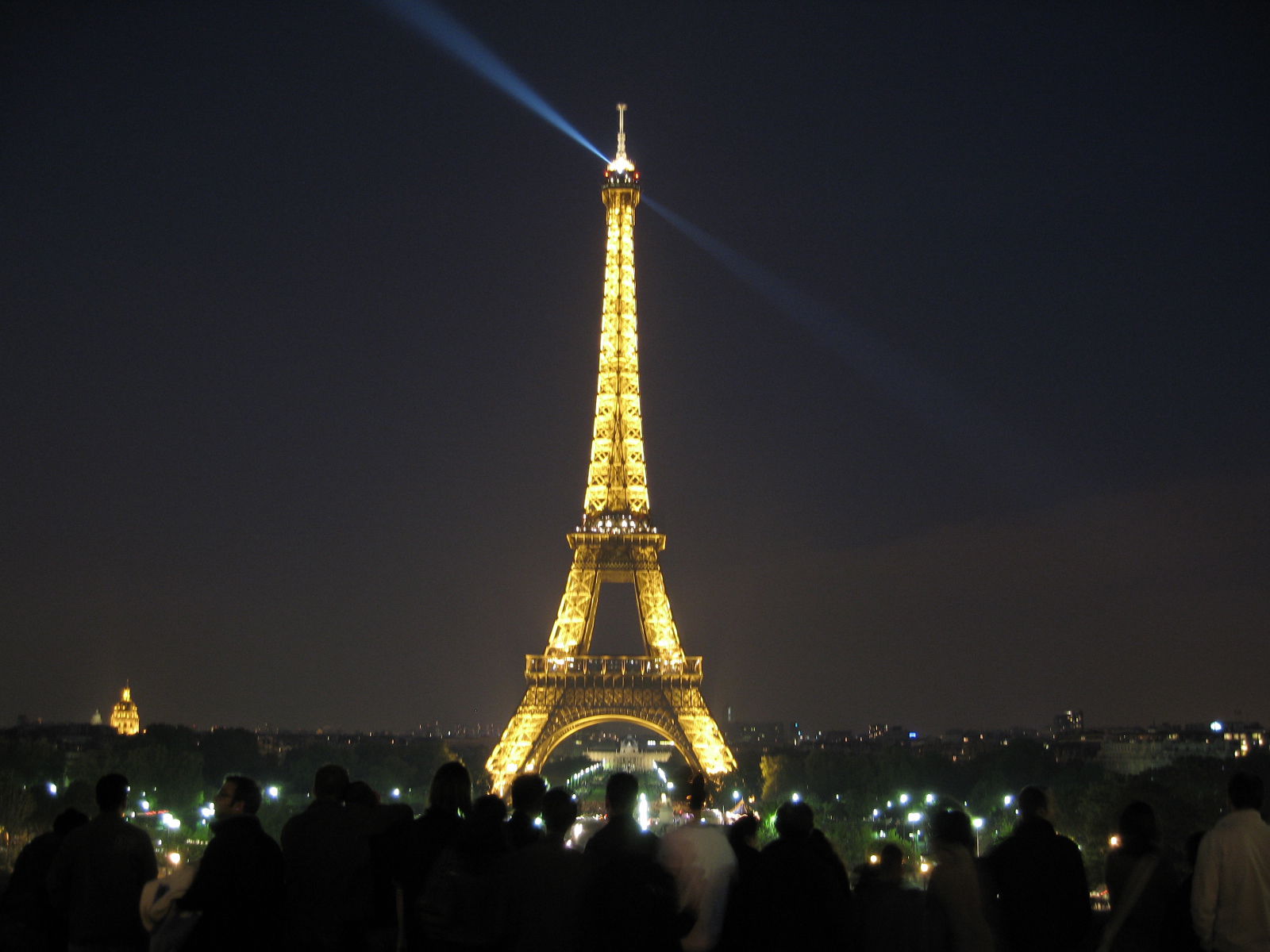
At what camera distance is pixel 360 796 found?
11.8 meters

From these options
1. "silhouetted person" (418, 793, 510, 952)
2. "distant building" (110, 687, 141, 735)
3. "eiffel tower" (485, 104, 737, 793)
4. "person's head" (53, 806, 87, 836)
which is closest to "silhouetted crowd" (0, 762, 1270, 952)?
"silhouetted person" (418, 793, 510, 952)

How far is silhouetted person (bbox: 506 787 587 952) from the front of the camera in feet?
31.2

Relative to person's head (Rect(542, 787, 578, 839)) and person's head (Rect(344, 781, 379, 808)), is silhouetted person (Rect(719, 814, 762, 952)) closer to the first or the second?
person's head (Rect(542, 787, 578, 839))

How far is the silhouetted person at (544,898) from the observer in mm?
9508

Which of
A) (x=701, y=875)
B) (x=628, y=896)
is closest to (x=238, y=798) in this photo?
(x=628, y=896)

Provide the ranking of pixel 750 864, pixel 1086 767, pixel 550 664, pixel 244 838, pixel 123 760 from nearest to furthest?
pixel 244 838, pixel 750 864, pixel 550 664, pixel 123 760, pixel 1086 767

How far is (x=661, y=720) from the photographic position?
219ft

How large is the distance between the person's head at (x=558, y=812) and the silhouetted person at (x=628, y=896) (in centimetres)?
26

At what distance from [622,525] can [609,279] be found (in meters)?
10.5

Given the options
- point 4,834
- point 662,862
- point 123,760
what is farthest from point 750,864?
point 123,760

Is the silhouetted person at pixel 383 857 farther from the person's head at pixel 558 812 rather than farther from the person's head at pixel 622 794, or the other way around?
the person's head at pixel 622 794

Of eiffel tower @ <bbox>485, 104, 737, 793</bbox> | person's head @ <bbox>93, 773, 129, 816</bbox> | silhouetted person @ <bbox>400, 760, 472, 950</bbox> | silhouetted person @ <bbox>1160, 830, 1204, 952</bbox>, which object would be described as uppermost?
eiffel tower @ <bbox>485, 104, 737, 793</bbox>

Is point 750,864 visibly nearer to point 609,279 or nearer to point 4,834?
point 4,834

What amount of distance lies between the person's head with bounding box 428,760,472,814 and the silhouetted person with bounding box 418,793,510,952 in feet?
3.65
